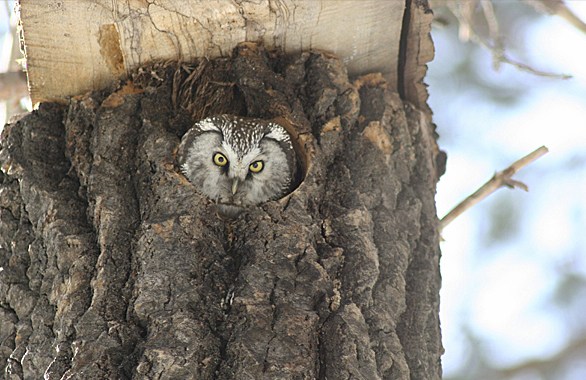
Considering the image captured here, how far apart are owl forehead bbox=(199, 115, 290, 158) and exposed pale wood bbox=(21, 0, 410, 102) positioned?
0.36 metres

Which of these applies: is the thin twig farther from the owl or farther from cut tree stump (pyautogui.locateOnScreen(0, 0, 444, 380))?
the owl

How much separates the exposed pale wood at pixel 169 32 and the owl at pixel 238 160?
0.41m

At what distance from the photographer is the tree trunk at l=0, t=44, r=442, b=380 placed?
10.3 ft

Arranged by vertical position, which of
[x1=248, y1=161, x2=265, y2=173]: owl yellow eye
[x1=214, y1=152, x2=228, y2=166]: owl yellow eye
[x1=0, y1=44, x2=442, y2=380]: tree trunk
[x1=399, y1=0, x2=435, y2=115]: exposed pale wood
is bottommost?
[x1=0, y1=44, x2=442, y2=380]: tree trunk

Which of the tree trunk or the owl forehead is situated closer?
the tree trunk

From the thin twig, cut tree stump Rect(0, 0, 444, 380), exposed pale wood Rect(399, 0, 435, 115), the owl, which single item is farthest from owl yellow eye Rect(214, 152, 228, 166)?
the thin twig

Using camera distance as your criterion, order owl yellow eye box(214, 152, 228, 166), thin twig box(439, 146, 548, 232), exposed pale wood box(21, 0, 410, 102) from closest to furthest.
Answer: exposed pale wood box(21, 0, 410, 102), owl yellow eye box(214, 152, 228, 166), thin twig box(439, 146, 548, 232)

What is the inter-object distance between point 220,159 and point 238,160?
0.35 feet

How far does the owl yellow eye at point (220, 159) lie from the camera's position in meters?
4.50

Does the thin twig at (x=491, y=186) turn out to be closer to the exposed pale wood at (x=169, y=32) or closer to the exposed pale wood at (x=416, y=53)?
the exposed pale wood at (x=416, y=53)

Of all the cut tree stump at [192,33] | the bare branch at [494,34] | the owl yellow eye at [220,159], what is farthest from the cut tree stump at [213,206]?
the bare branch at [494,34]

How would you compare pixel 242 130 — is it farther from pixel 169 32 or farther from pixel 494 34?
pixel 494 34

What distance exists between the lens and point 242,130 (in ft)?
14.3

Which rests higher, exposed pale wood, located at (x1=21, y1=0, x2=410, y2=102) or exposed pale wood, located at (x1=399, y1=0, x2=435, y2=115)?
exposed pale wood, located at (x1=21, y1=0, x2=410, y2=102)
